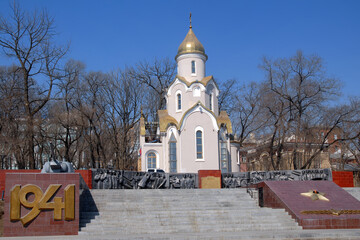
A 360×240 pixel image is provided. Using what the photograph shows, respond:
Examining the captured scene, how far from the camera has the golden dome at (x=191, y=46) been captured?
3170 centimetres

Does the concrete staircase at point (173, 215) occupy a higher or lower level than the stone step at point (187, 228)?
higher

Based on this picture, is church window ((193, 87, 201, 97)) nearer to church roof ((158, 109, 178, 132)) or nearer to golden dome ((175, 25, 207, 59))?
church roof ((158, 109, 178, 132))

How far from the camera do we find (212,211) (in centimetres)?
1571

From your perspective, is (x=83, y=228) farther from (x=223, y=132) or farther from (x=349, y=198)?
(x=223, y=132)

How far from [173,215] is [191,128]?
14.0 m

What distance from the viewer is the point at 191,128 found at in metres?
28.8

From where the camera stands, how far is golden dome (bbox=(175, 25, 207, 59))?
3170cm

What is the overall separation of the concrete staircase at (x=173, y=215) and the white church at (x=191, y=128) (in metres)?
10.2

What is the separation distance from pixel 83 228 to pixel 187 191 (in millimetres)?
6154

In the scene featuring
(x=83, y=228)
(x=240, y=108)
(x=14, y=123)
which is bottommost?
(x=83, y=228)

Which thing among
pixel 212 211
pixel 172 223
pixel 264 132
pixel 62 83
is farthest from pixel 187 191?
pixel 264 132

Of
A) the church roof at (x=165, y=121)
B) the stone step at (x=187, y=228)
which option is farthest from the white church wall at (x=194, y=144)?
the stone step at (x=187, y=228)

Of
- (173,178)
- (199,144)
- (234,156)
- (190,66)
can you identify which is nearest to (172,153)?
(199,144)

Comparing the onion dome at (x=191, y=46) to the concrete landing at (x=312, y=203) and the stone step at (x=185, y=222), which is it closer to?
the concrete landing at (x=312, y=203)
